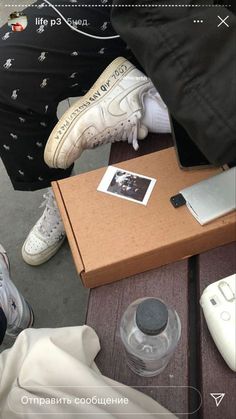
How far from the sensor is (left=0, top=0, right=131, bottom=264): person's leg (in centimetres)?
81

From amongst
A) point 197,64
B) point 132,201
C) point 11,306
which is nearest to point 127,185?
point 132,201

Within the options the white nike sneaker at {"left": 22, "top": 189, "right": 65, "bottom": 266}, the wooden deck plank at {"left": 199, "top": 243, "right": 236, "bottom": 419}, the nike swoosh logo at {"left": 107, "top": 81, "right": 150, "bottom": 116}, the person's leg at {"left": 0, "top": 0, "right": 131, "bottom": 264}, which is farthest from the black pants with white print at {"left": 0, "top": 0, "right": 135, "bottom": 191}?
the wooden deck plank at {"left": 199, "top": 243, "right": 236, "bottom": 419}

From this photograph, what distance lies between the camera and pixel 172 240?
0.63 metres

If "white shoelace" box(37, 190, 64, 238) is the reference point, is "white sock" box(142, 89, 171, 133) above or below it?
above

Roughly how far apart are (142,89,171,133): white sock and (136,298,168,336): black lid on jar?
1.38 ft

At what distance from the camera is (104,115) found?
78 cm

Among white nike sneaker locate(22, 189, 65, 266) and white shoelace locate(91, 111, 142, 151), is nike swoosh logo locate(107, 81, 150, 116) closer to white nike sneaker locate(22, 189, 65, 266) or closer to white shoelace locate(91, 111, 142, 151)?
white shoelace locate(91, 111, 142, 151)

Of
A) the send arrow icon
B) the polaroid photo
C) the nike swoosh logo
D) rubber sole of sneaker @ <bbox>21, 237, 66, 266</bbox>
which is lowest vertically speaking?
rubber sole of sneaker @ <bbox>21, 237, 66, 266</bbox>

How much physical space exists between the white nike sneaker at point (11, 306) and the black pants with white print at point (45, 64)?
0.30m

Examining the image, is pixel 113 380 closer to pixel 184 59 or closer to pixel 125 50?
pixel 184 59

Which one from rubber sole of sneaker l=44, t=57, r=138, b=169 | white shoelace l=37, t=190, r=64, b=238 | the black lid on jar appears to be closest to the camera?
the black lid on jar

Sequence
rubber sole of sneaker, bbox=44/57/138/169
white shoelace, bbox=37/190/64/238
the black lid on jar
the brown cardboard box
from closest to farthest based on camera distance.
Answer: the black lid on jar → the brown cardboard box → rubber sole of sneaker, bbox=44/57/138/169 → white shoelace, bbox=37/190/64/238

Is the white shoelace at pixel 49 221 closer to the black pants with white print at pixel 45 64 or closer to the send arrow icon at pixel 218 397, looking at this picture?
the black pants with white print at pixel 45 64

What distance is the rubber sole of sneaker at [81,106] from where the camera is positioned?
2.50 feet
